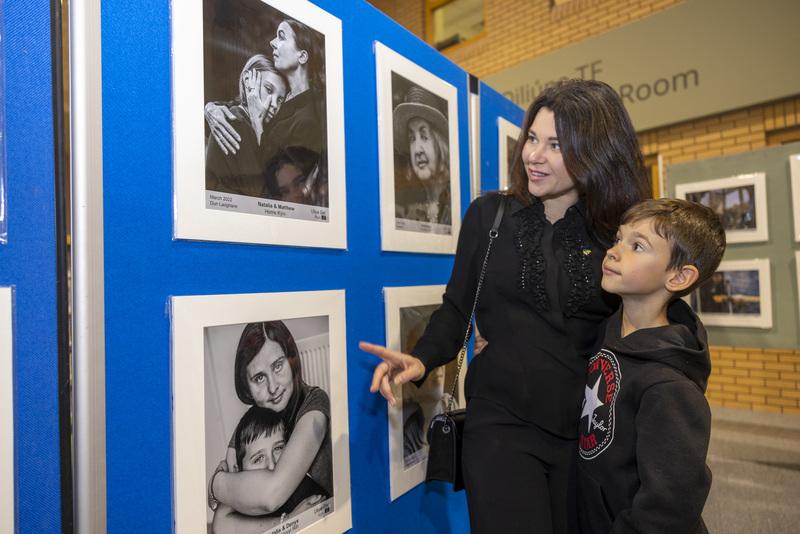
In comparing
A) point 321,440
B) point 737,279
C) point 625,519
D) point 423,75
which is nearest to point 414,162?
point 423,75

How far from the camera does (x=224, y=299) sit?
45.9 inches

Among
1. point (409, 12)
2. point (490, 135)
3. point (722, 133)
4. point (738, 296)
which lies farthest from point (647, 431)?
point (409, 12)

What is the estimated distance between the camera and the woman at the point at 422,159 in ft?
5.99

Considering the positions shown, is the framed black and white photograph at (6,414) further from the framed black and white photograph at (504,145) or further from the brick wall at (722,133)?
the brick wall at (722,133)

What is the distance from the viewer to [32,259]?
0.89 m

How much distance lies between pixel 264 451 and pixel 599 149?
1.22m

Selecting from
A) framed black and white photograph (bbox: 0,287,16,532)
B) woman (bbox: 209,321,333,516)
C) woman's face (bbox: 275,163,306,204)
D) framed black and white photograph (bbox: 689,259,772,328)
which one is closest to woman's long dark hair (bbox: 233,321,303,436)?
woman (bbox: 209,321,333,516)

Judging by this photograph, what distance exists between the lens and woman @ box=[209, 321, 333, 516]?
120 cm

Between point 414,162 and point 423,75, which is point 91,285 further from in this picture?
point 423,75

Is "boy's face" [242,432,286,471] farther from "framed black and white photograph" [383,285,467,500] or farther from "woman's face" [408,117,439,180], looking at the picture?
"woman's face" [408,117,439,180]

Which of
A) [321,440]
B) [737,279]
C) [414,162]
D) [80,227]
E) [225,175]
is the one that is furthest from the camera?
[737,279]

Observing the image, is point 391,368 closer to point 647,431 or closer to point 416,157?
point 647,431

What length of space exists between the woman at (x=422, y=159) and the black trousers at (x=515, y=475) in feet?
2.58

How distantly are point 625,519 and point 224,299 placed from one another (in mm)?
1078
